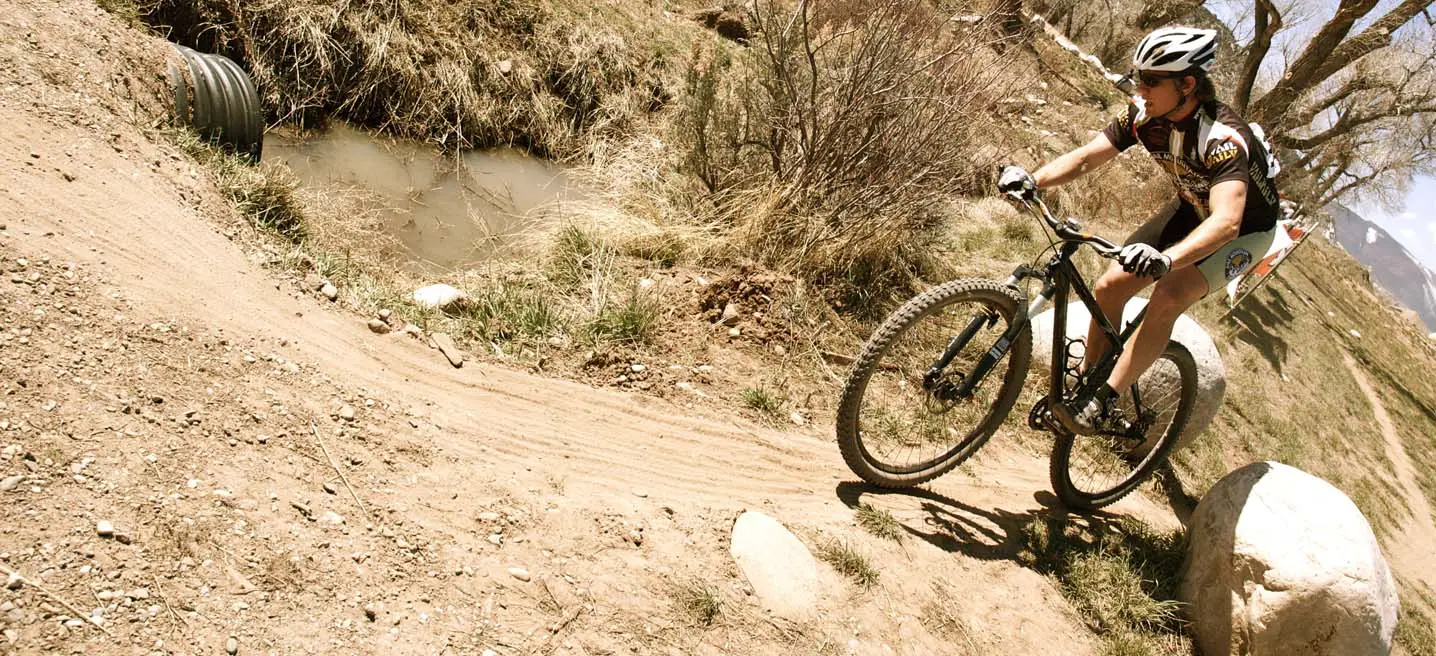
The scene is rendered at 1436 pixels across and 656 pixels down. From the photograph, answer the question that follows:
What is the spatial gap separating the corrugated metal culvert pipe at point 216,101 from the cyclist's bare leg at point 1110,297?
5.51 metres

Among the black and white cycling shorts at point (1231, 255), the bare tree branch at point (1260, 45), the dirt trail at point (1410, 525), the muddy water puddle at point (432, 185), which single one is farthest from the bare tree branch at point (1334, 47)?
the muddy water puddle at point (432, 185)

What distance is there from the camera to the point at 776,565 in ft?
11.4

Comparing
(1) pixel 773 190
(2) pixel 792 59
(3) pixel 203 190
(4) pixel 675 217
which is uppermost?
(2) pixel 792 59

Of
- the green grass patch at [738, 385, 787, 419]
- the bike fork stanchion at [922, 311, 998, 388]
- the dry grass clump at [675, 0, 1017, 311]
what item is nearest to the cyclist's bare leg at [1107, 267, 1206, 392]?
the bike fork stanchion at [922, 311, 998, 388]

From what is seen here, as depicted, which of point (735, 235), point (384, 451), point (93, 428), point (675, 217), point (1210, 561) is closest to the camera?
point (93, 428)

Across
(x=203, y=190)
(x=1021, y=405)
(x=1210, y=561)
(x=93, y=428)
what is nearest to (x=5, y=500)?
(x=93, y=428)

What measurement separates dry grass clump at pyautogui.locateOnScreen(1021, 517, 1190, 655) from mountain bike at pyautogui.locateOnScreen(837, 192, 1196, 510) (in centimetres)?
32

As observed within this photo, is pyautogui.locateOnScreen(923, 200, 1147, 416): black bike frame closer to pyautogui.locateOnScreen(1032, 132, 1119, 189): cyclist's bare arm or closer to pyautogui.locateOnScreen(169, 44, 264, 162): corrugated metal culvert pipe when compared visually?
pyautogui.locateOnScreen(1032, 132, 1119, 189): cyclist's bare arm

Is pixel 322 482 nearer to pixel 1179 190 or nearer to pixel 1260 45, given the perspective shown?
pixel 1179 190

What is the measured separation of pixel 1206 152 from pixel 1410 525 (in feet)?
25.3

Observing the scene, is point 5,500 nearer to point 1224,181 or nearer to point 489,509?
point 489,509

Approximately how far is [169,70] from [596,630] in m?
5.23

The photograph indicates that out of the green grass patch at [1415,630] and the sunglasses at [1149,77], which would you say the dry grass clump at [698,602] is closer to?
the sunglasses at [1149,77]

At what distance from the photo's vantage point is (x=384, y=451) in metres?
3.43
